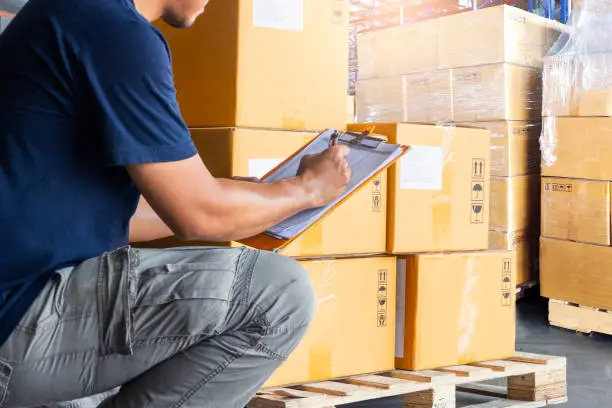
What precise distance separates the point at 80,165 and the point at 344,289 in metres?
1.24

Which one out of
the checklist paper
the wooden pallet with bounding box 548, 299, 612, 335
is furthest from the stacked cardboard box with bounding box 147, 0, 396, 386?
the wooden pallet with bounding box 548, 299, 612, 335

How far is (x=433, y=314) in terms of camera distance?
8.20ft

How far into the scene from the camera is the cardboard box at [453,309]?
2479 millimetres

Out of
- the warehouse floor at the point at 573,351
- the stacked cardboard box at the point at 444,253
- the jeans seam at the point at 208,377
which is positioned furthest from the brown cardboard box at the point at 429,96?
the jeans seam at the point at 208,377

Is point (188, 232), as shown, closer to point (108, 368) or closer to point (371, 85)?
point (108, 368)

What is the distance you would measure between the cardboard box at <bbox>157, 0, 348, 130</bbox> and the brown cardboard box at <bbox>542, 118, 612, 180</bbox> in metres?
1.95

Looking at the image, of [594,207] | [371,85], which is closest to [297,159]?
[594,207]

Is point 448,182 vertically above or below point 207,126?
below

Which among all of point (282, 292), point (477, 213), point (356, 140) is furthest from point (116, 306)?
point (477, 213)

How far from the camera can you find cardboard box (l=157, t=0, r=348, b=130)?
7.20ft

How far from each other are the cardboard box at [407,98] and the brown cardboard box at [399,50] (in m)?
0.05

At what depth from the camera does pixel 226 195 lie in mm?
1447

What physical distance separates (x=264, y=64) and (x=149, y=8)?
2.56 ft

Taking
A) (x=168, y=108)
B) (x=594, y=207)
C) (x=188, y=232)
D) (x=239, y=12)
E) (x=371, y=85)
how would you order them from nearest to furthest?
(x=168, y=108) → (x=188, y=232) → (x=239, y=12) → (x=594, y=207) → (x=371, y=85)
